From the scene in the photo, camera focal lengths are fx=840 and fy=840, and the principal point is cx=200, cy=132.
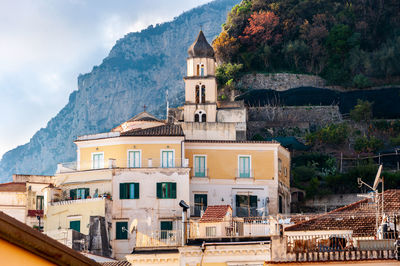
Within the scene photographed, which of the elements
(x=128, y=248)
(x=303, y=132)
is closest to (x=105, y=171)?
(x=128, y=248)

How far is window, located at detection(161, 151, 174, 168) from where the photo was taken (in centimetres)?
4759

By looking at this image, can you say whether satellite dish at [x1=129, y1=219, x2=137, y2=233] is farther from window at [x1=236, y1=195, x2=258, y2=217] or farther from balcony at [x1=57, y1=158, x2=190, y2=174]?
window at [x1=236, y1=195, x2=258, y2=217]

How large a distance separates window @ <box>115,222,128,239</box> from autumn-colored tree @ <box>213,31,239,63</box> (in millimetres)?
35009

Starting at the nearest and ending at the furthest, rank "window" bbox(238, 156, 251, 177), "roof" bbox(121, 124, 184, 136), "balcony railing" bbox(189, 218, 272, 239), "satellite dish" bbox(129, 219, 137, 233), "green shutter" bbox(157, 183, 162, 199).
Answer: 1. "balcony railing" bbox(189, 218, 272, 239)
2. "satellite dish" bbox(129, 219, 137, 233)
3. "green shutter" bbox(157, 183, 162, 199)
4. "roof" bbox(121, 124, 184, 136)
5. "window" bbox(238, 156, 251, 177)

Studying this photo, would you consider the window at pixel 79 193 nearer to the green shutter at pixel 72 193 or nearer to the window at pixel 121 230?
the green shutter at pixel 72 193

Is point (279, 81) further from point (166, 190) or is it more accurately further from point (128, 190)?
point (128, 190)

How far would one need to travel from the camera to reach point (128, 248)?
44.6 m

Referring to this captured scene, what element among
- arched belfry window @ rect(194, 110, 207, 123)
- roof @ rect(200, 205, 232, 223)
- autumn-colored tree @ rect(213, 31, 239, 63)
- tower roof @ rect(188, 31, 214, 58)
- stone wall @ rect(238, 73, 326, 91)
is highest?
autumn-colored tree @ rect(213, 31, 239, 63)

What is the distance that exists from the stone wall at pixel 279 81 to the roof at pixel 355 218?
154ft

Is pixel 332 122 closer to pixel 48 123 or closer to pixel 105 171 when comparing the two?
pixel 105 171

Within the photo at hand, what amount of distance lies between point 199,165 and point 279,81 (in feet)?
94.5

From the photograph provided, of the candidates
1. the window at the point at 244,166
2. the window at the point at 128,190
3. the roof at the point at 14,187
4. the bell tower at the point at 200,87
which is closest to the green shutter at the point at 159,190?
the window at the point at 128,190

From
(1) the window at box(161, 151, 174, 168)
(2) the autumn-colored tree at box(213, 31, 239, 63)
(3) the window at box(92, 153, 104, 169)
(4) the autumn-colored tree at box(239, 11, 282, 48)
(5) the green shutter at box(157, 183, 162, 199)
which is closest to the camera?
(5) the green shutter at box(157, 183, 162, 199)

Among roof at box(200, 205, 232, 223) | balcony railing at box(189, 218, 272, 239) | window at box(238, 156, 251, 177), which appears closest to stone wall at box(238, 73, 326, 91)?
window at box(238, 156, 251, 177)
